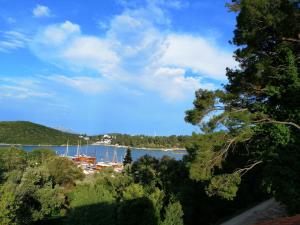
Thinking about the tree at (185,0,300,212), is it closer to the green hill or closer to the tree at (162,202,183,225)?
the tree at (162,202,183,225)

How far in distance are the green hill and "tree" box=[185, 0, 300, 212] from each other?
474ft

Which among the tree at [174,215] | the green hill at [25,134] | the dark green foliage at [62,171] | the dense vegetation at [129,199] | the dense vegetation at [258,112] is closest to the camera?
the dense vegetation at [258,112]

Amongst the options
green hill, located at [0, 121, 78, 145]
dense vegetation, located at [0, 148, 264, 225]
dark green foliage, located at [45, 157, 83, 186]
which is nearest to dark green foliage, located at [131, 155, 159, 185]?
dense vegetation, located at [0, 148, 264, 225]

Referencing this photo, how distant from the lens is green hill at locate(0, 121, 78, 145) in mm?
166000

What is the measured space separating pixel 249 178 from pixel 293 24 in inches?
670

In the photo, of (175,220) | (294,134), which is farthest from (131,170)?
(294,134)

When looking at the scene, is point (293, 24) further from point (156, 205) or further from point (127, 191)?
point (127, 191)

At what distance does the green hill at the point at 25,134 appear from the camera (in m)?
166

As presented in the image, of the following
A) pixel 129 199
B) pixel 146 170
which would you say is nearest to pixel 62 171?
pixel 146 170

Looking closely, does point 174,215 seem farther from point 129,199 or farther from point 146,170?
point 146,170

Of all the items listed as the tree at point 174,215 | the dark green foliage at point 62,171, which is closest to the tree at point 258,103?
the tree at point 174,215

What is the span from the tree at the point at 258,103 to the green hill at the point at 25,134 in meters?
144

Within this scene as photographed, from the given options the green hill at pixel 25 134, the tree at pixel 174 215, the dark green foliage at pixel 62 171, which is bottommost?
the tree at pixel 174 215

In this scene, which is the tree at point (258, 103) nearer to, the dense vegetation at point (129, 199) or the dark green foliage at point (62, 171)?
the dense vegetation at point (129, 199)
